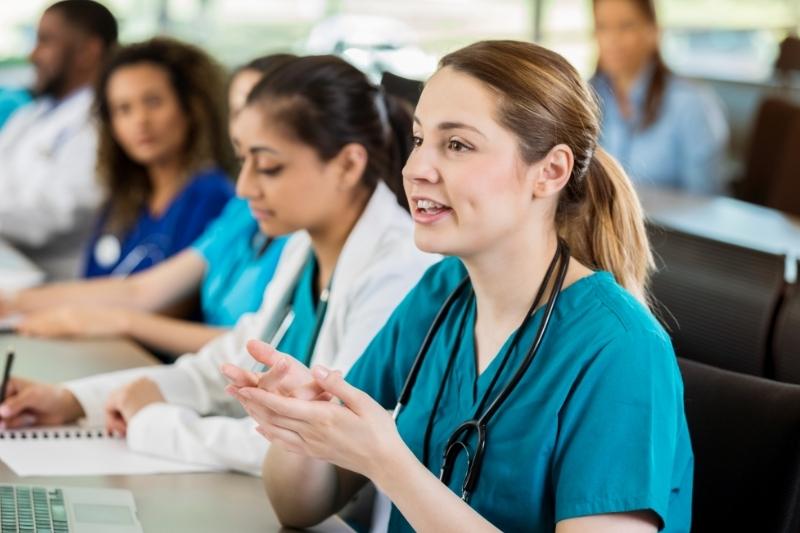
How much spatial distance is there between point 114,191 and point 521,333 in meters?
2.06

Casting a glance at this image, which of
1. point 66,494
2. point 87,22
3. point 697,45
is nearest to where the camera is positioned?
point 66,494

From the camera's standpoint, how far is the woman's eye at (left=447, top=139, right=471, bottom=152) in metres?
1.37

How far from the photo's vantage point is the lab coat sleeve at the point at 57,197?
11.9 feet

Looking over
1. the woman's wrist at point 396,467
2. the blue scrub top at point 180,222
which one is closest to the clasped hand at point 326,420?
the woman's wrist at point 396,467

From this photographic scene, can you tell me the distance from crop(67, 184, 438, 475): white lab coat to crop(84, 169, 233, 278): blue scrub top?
88 cm

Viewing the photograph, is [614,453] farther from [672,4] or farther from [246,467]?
[672,4]

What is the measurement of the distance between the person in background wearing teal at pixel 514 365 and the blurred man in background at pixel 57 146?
2.24 meters

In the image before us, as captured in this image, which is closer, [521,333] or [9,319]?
[521,333]

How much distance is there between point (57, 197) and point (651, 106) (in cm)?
205

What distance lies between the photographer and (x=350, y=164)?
1.96 m

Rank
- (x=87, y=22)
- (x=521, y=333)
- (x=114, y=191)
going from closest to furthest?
1. (x=521, y=333)
2. (x=114, y=191)
3. (x=87, y=22)

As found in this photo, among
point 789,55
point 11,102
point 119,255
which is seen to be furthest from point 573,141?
point 789,55

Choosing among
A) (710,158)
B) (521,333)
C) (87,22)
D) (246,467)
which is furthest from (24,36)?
(521,333)

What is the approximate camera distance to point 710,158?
4.17 metres
